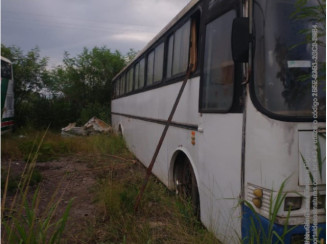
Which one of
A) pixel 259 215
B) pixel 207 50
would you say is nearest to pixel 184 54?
pixel 207 50

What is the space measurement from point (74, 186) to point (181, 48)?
10.6 ft

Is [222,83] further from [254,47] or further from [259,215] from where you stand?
[259,215]

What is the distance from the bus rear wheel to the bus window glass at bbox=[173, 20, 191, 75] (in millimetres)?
1193

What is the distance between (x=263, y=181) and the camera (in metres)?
2.32

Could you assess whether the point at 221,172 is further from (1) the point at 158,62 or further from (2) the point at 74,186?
(2) the point at 74,186

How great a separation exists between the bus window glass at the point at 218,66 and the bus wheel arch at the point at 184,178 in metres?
0.89

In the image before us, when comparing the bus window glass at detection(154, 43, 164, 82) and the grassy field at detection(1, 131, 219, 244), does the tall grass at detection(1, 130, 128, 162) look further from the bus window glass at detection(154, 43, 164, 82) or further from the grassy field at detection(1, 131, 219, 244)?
the bus window glass at detection(154, 43, 164, 82)

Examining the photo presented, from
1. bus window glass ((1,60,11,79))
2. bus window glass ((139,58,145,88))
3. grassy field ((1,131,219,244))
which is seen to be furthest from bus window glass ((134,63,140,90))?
bus window glass ((1,60,11,79))

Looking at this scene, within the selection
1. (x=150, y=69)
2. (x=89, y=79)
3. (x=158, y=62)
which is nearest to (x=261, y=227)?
(x=158, y=62)

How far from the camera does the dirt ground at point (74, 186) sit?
368 cm

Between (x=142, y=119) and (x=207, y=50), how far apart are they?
11.4 ft

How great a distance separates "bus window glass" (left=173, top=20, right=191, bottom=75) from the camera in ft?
12.9

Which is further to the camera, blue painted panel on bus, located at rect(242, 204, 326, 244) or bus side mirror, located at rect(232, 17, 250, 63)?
bus side mirror, located at rect(232, 17, 250, 63)

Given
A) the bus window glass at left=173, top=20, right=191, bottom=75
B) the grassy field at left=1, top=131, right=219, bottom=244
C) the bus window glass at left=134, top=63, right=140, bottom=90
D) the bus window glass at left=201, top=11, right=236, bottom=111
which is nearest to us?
the bus window glass at left=201, top=11, right=236, bottom=111
